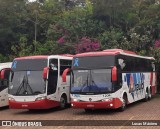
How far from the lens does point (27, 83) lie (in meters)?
18.2

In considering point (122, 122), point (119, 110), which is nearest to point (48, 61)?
point (119, 110)

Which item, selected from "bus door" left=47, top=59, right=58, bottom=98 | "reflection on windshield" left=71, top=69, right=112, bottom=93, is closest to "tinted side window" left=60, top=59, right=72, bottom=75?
"bus door" left=47, top=59, right=58, bottom=98

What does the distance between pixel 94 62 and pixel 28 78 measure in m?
3.60

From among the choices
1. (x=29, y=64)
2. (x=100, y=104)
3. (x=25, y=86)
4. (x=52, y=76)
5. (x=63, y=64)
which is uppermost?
(x=29, y=64)

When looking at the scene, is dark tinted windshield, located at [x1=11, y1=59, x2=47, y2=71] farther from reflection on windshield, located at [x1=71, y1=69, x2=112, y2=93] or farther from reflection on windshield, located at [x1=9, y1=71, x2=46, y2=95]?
reflection on windshield, located at [x1=71, y1=69, x2=112, y2=93]

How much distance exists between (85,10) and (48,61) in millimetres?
19978

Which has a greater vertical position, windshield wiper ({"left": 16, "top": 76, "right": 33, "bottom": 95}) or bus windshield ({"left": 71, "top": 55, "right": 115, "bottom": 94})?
bus windshield ({"left": 71, "top": 55, "right": 115, "bottom": 94})

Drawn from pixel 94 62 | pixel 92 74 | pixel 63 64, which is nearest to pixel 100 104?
pixel 92 74

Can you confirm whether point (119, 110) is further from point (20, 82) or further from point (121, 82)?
point (20, 82)

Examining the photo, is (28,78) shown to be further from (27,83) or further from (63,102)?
(63,102)

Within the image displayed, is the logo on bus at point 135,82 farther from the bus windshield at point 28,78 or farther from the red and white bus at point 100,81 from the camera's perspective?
the bus windshield at point 28,78

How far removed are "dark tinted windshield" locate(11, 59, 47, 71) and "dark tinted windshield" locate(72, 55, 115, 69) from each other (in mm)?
1927

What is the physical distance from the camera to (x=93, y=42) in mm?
32750

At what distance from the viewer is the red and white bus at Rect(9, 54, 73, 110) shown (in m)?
18.0
